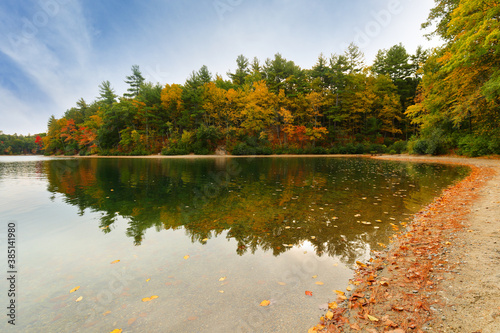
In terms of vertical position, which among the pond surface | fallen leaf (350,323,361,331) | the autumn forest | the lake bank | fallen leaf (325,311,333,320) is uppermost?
the autumn forest

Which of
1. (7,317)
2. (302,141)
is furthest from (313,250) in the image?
(302,141)

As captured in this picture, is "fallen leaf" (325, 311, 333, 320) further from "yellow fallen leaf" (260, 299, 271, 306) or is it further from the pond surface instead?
"yellow fallen leaf" (260, 299, 271, 306)

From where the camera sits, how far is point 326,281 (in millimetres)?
3064

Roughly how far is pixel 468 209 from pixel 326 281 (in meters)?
5.06

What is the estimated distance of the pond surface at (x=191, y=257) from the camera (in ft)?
8.05

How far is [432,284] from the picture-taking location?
8.46 ft

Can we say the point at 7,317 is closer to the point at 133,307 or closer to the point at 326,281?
the point at 133,307

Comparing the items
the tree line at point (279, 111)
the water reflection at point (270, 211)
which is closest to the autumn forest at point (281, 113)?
the tree line at point (279, 111)

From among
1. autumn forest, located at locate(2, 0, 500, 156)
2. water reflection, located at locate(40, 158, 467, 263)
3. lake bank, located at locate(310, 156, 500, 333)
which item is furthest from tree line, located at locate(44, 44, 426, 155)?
lake bank, located at locate(310, 156, 500, 333)

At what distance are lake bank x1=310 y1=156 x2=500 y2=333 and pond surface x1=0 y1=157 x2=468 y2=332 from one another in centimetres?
36

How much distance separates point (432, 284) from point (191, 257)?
11.7 feet

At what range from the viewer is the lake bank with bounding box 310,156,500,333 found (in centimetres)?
202

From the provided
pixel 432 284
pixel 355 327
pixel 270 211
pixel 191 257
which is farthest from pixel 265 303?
pixel 270 211

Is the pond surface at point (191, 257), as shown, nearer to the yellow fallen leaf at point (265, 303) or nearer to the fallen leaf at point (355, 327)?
the yellow fallen leaf at point (265, 303)
